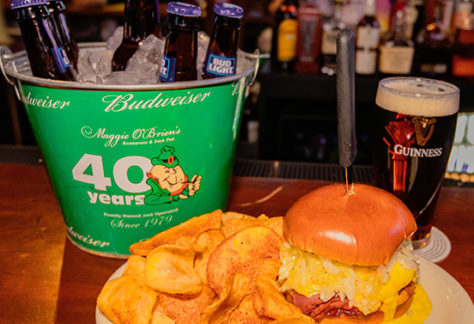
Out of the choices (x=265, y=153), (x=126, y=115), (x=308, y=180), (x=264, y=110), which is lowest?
(x=265, y=153)

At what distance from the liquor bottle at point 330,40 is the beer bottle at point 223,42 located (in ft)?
6.32

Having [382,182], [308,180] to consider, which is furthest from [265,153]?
[382,182]

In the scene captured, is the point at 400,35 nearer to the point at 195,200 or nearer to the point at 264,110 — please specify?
the point at 264,110

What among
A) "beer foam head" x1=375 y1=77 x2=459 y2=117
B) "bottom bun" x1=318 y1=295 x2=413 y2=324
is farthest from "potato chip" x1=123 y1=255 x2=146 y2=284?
"beer foam head" x1=375 y1=77 x2=459 y2=117

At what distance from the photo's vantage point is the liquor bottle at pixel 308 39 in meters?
2.93

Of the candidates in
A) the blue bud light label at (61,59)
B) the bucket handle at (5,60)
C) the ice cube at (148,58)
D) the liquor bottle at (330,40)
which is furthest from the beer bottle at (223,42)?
the liquor bottle at (330,40)

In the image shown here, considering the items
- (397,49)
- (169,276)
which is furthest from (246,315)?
(397,49)

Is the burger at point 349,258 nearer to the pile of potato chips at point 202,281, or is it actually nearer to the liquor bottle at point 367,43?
the pile of potato chips at point 202,281

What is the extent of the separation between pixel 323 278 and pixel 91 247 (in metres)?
0.61

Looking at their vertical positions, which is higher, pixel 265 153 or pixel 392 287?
pixel 392 287

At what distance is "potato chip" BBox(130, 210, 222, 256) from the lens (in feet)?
3.19

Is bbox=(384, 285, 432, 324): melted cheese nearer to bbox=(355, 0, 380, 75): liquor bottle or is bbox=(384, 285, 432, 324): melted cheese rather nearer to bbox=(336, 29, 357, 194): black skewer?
bbox=(336, 29, 357, 194): black skewer

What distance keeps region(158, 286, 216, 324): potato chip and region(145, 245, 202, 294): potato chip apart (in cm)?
5

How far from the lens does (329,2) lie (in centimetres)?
337
